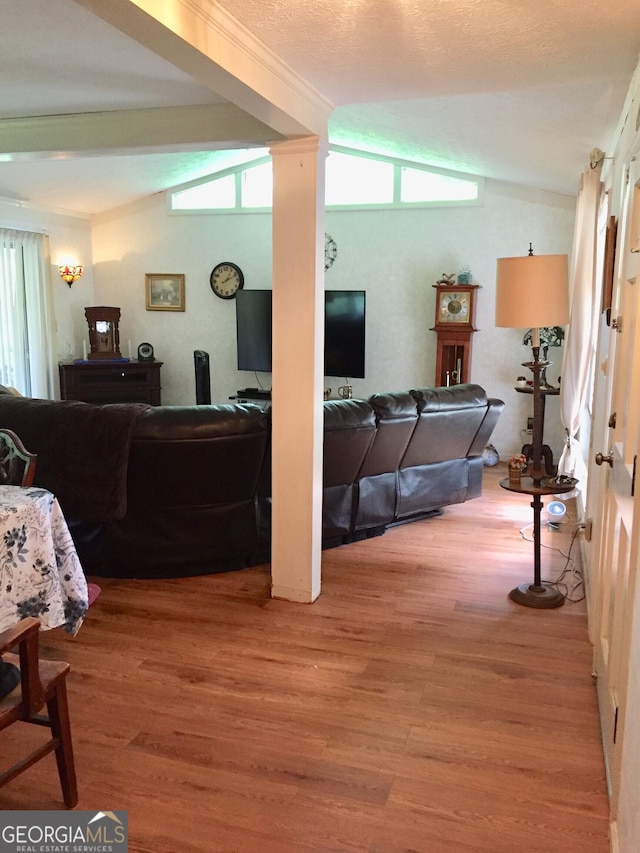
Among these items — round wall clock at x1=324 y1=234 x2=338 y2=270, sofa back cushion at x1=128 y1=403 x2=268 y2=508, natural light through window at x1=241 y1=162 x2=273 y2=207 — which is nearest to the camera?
sofa back cushion at x1=128 y1=403 x2=268 y2=508

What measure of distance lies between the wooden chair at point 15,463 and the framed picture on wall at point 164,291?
5.25 meters

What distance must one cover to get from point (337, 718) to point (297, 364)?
5.14 feet

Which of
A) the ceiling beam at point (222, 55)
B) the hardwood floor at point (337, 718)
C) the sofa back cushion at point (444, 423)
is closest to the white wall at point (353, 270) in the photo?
the sofa back cushion at point (444, 423)

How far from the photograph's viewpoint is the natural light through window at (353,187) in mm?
6629

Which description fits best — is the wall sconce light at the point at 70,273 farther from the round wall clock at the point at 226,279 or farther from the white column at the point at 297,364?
the white column at the point at 297,364

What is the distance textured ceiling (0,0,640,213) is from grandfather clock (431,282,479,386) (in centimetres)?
200

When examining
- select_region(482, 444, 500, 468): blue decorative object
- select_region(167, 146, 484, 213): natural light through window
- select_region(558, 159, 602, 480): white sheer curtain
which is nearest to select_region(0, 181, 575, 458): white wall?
select_region(167, 146, 484, 213): natural light through window

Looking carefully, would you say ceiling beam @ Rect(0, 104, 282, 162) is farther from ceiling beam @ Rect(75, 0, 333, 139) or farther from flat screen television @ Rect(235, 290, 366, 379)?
flat screen television @ Rect(235, 290, 366, 379)

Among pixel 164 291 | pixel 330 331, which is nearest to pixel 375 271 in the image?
pixel 330 331

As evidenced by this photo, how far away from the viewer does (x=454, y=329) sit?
6.50 m

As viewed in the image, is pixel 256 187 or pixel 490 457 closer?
pixel 490 457

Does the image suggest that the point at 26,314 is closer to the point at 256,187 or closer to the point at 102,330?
the point at 102,330

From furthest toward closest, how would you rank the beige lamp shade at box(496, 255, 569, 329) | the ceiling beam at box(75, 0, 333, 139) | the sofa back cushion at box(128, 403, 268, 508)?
the sofa back cushion at box(128, 403, 268, 508) → the beige lamp shade at box(496, 255, 569, 329) → the ceiling beam at box(75, 0, 333, 139)

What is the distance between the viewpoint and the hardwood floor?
198cm
